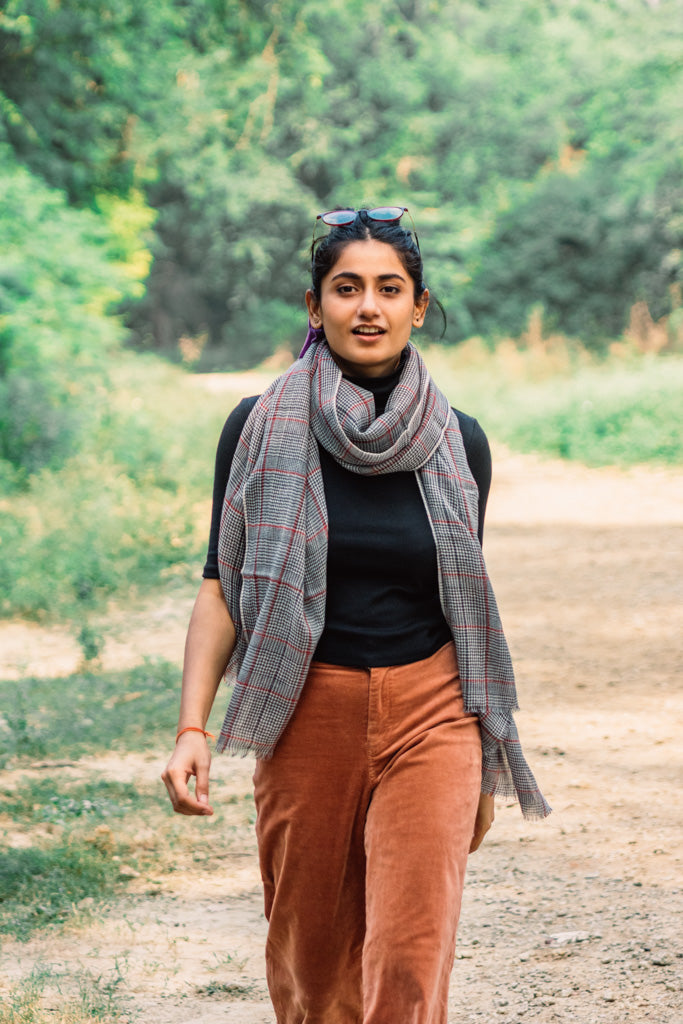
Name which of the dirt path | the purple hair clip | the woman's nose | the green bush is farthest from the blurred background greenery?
the woman's nose

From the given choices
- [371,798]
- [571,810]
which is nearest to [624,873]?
[571,810]

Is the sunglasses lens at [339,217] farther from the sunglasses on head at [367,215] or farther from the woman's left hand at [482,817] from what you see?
the woman's left hand at [482,817]

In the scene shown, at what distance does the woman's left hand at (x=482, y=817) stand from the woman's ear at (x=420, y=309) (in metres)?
1.00

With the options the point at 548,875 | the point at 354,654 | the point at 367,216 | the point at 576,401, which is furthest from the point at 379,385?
the point at 576,401

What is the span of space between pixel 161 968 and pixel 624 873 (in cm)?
176

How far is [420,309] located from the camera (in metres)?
2.64

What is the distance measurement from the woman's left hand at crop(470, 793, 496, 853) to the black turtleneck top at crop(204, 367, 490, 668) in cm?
40

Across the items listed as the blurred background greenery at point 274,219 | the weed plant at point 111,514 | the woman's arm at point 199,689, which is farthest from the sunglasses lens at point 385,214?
the blurred background greenery at point 274,219

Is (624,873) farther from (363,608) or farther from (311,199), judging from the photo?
(311,199)

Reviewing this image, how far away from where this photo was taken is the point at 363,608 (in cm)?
238

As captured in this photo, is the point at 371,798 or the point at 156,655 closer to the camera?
the point at 371,798

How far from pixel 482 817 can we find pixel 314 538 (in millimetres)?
742

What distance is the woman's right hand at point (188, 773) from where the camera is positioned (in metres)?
2.31

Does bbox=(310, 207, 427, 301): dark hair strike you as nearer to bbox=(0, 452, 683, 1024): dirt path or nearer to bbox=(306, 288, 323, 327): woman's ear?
bbox=(306, 288, 323, 327): woman's ear
